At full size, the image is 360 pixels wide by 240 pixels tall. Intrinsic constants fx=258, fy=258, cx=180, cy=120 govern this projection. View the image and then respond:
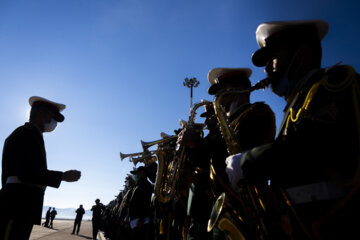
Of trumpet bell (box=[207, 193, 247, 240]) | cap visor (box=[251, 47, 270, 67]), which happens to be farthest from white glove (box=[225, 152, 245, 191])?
cap visor (box=[251, 47, 270, 67])

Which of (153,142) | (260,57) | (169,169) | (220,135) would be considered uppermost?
(260,57)

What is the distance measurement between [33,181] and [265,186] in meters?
2.96

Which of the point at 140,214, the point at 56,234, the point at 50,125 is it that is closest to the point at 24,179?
the point at 50,125

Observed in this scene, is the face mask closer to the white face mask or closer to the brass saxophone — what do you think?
the brass saxophone

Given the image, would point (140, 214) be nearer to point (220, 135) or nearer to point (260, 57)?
point (220, 135)

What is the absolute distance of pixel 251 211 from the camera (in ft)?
7.57

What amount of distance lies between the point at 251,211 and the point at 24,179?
2.90 meters

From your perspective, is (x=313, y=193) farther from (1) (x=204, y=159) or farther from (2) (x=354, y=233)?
(1) (x=204, y=159)

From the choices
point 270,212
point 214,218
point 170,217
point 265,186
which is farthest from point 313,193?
point 170,217

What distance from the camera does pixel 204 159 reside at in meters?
3.60

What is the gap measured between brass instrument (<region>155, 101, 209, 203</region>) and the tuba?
206 cm

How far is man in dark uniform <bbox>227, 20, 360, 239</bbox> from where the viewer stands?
1522 millimetres

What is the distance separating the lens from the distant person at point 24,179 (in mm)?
3199

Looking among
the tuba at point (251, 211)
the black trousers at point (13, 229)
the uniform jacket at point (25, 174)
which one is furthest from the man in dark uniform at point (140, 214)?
the tuba at point (251, 211)
